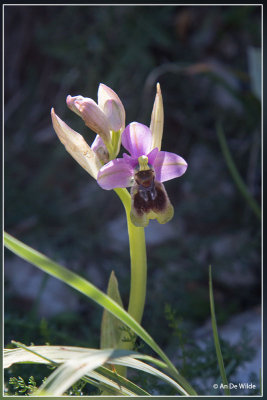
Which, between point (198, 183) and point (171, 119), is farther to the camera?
point (171, 119)

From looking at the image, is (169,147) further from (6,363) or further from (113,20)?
(6,363)

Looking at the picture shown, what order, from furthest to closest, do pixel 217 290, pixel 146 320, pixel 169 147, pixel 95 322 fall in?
pixel 169 147
pixel 217 290
pixel 146 320
pixel 95 322

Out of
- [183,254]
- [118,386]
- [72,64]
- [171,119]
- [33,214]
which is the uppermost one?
[72,64]

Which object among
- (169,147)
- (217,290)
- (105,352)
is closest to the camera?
(105,352)

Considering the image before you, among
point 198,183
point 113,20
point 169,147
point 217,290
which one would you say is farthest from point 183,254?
point 113,20

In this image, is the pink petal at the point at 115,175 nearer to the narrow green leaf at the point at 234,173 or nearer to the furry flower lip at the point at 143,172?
the furry flower lip at the point at 143,172

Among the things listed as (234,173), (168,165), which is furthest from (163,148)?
(168,165)

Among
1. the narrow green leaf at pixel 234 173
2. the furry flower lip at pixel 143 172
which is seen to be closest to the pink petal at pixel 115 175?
the furry flower lip at pixel 143 172

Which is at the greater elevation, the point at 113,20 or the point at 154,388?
the point at 113,20

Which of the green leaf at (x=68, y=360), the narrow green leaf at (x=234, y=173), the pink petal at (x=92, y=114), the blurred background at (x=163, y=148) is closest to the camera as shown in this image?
the green leaf at (x=68, y=360)
